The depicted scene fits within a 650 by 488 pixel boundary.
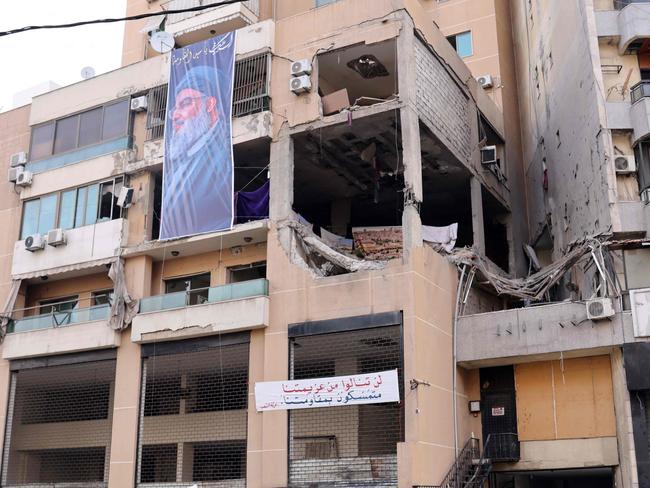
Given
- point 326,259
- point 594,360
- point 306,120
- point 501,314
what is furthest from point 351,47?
point 594,360

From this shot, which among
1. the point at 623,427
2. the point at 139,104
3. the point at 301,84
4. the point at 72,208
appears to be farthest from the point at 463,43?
the point at 623,427

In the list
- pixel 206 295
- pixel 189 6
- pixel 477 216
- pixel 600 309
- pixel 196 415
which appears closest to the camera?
pixel 600 309

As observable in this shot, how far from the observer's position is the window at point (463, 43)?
123ft

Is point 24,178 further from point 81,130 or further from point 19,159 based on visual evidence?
point 81,130

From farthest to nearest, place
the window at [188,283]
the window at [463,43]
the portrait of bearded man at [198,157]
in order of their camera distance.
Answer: the window at [463,43]
the window at [188,283]
the portrait of bearded man at [198,157]

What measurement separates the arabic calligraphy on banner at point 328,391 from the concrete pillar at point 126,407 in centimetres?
485

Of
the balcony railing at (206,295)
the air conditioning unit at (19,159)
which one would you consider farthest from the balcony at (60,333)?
the air conditioning unit at (19,159)

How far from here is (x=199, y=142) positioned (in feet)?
91.1

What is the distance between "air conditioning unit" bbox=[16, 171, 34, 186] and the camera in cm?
3138

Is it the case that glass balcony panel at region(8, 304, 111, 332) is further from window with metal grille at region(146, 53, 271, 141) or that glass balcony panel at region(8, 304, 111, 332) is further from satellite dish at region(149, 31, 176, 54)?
satellite dish at region(149, 31, 176, 54)

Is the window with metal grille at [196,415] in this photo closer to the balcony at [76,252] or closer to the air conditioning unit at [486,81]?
the balcony at [76,252]

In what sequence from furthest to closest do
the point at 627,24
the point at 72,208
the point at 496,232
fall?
the point at 496,232, the point at 72,208, the point at 627,24

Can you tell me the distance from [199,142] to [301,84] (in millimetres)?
4176

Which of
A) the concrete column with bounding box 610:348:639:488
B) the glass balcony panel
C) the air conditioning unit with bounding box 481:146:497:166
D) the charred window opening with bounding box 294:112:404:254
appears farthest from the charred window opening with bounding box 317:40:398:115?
the concrete column with bounding box 610:348:639:488
